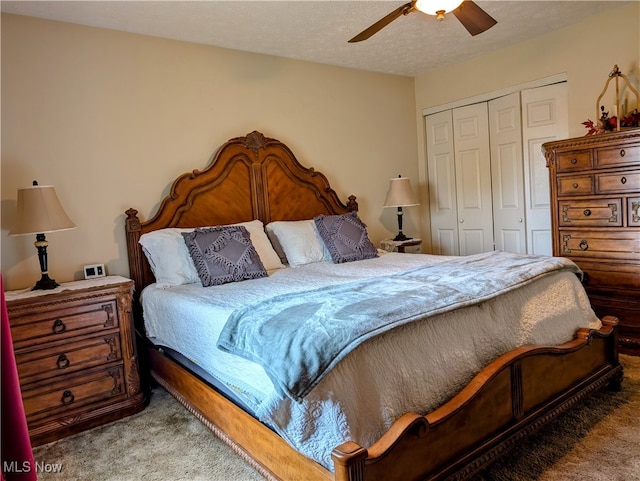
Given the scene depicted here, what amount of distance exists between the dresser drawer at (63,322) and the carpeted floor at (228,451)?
0.55m

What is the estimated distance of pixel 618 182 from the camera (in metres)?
3.07

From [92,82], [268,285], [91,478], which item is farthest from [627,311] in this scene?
[92,82]

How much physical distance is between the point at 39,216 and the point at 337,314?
188 centimetres

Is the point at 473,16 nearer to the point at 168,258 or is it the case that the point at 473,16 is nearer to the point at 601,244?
the point at 601,244

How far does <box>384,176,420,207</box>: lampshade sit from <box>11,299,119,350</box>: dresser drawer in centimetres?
264

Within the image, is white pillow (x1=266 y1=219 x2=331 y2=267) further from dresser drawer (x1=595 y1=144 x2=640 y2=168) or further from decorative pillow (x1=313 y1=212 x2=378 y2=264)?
dresser drawer (x1=595 y1=144 x2=640 y2=168)

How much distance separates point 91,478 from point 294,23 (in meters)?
2.99

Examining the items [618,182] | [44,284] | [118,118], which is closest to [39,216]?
[44,284]

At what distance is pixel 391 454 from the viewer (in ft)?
4.70

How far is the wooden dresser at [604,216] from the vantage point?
3.03 m

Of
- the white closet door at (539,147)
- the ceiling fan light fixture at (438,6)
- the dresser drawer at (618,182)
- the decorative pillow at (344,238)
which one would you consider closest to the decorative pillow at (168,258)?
the decorative pillow at (344,238)

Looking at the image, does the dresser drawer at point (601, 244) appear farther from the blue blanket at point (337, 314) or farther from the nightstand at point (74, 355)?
Result: the nightstand at point (74, 355)

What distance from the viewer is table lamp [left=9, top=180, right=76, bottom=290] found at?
8.25 feet

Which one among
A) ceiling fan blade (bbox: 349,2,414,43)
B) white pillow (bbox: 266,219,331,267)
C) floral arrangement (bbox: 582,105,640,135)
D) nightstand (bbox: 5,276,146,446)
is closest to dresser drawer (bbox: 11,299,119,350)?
nightstand (bbox: 5,276,146,446)
